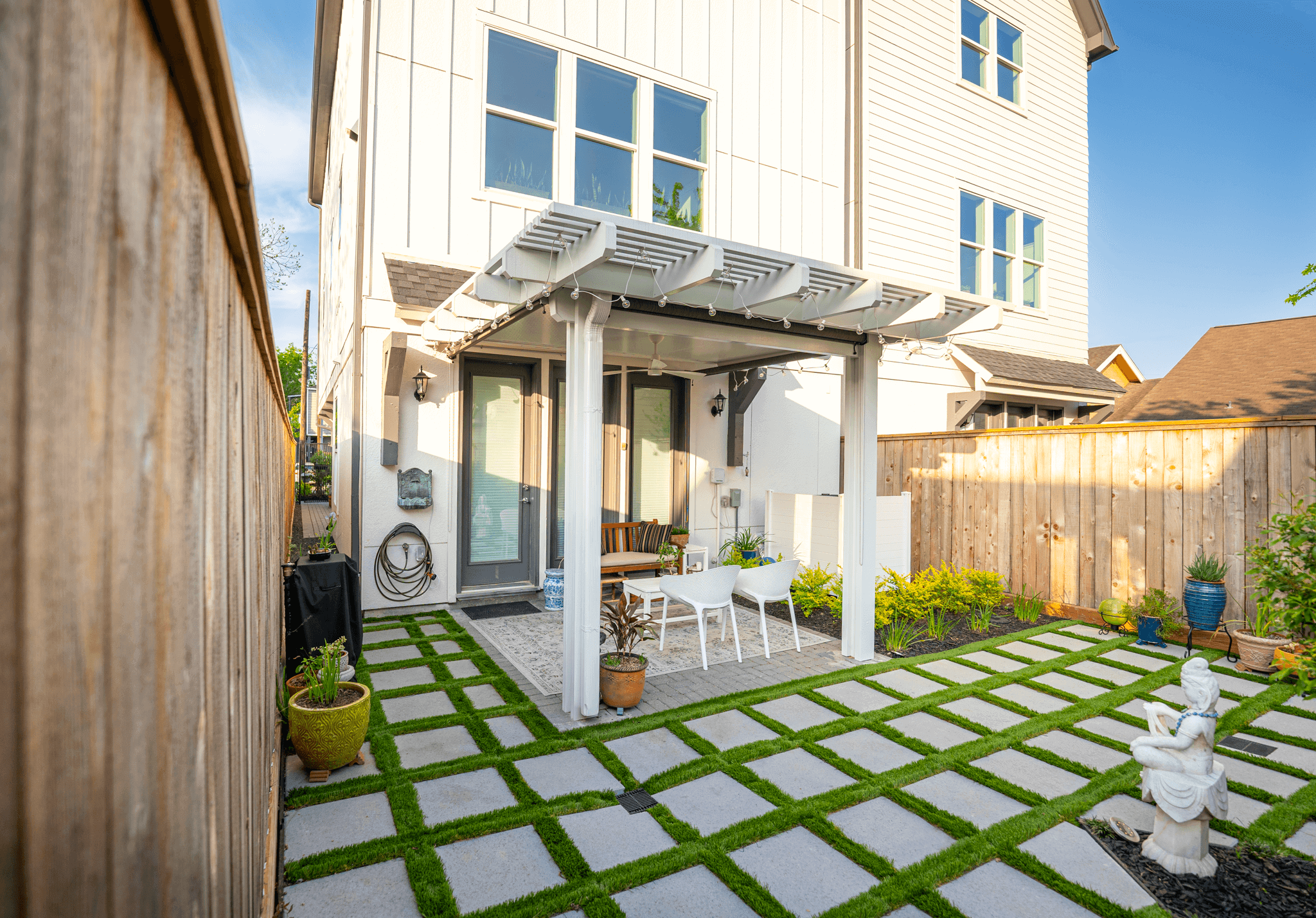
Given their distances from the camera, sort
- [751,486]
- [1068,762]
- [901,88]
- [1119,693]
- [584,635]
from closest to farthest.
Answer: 1. [1068,762]
2. [584,635]
3. [1119,693]
4. [751,486]
5. [901,88]

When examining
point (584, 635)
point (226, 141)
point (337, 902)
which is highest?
point (226, 141)

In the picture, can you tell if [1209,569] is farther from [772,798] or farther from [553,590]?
[553,590]

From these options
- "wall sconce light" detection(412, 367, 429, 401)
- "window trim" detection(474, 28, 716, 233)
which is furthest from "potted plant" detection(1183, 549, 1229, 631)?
"wall sconce light" detection(412, 367, 429, 401)

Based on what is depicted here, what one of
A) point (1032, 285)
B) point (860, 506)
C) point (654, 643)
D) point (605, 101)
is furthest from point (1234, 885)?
point (1032, 285)

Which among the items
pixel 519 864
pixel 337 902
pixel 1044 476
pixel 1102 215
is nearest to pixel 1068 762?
pixel 519 864

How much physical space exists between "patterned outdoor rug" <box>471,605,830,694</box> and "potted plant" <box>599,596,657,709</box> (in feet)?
1.68

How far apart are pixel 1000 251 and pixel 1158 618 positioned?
21.9ft

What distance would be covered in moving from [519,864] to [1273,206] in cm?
3776

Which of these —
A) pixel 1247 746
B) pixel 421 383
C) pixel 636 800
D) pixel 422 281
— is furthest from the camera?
pixel 421 383

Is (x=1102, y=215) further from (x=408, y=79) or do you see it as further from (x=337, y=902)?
(x=337, y=902)

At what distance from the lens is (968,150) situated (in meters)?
10.1

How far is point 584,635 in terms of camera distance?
4.09 m

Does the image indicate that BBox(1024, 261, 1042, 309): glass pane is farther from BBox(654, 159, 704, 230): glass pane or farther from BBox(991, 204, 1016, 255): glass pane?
BBox(654, 159, 704, 230): glass pane

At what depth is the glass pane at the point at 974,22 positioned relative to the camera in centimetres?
1000
